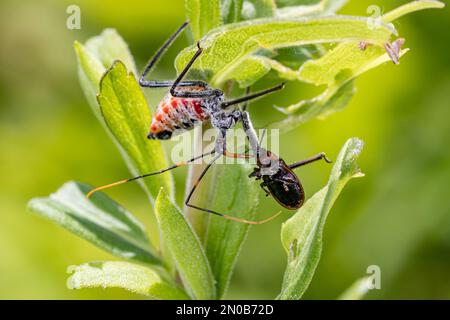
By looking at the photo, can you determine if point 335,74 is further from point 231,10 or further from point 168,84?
point 168,84

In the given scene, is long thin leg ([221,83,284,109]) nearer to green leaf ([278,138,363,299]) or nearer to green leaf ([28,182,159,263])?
green leaf ([278,138,363,299])

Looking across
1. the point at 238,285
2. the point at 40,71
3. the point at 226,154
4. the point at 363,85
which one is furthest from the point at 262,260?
the point at 40,71

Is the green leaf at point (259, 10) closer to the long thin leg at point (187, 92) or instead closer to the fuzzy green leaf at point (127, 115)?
the long thin leg at point (187, 92)

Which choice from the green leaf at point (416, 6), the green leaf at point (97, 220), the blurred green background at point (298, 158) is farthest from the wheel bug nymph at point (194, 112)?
the blurred green background at point (298, 158)

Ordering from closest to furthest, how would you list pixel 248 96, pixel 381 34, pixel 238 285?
1. pixel 381 34
2. pixel 248 96
3. pixel 238 285

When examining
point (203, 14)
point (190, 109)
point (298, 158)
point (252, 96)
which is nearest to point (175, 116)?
point (190, 109)

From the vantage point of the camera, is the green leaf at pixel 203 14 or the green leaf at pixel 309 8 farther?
the green leaf at pixel 309 8
